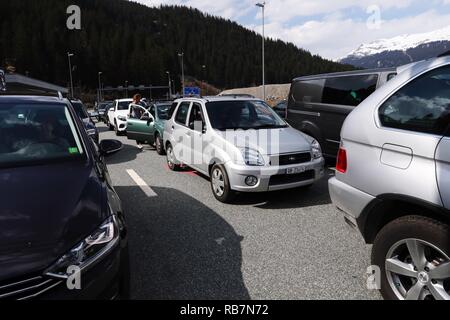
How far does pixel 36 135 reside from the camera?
11.3ft

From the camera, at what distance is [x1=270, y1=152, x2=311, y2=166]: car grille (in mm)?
5113

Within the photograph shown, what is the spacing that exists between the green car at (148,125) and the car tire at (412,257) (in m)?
7.92

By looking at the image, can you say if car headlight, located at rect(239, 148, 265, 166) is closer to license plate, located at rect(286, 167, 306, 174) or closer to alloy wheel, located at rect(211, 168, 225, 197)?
license plate, located at rect(286, 167, 306, 174)

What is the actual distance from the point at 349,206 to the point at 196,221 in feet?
7.47

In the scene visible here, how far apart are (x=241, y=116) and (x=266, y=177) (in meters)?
1.60

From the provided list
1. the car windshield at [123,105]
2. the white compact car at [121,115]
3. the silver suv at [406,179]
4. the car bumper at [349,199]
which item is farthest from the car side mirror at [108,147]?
the car windshield at [123,105]

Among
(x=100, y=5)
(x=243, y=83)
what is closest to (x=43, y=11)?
(x=100, y=5)

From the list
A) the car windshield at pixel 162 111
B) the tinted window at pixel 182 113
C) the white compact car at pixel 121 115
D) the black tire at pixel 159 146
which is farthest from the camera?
the white compact car at pixel 121 115

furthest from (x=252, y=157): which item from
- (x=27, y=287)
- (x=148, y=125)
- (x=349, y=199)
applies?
(x=148, y=125)

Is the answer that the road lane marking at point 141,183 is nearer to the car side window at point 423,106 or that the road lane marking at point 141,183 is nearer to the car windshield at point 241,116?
the car windshield at point 241,116

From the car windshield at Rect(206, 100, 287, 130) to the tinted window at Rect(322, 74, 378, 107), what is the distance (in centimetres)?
174

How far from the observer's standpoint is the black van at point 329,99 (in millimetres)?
6918

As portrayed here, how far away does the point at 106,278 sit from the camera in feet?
7.63

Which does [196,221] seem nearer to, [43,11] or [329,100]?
[329,100]
